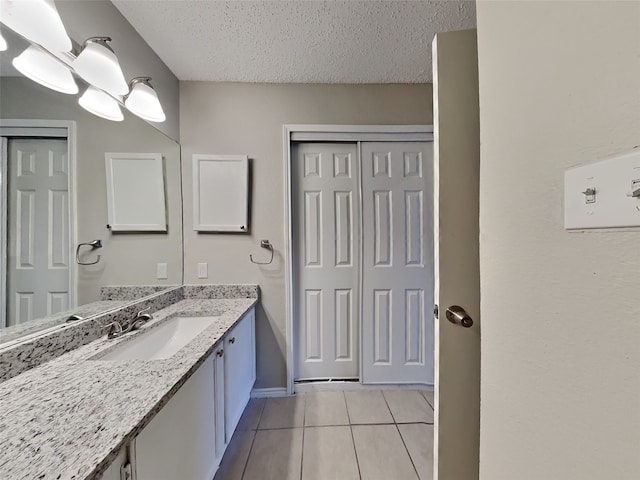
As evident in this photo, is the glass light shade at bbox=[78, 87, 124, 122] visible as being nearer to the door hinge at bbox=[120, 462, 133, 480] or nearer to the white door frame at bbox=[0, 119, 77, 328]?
the white door frame at bbox=[0, 119, 77, 328]

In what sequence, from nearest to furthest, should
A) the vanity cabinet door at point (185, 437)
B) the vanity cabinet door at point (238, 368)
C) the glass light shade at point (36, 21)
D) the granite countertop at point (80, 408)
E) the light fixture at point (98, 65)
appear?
the granite countertop at point (80, 408) < the vanity cabinet door at point (185, 437) < the glass light shade at point (36, 21) < the light fixture at point (98, 65) < the vanity cabinet door at point (238, 368)

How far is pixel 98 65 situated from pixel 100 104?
0.55 feet

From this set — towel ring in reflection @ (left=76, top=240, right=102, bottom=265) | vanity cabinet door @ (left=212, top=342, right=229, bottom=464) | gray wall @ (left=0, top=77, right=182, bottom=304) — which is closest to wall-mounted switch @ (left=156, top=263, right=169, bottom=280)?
gray wall @ (left=0, top=77, right=182, bottom=304)

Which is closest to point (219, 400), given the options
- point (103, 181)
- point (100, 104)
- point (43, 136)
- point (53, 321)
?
point (53, 321)

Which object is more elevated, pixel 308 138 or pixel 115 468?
pixel 308 138

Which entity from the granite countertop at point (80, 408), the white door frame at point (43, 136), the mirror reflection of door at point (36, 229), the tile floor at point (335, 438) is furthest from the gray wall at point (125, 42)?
the tile floor at point (335, 438)

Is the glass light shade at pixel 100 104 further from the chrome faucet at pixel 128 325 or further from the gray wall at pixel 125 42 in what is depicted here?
the chrome faucet at pixel 128 325

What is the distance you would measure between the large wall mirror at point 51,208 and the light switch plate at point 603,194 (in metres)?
1.55

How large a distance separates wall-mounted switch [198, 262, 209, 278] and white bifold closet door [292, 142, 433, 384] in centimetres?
68

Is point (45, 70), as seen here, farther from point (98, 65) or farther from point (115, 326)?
point (115, 326)

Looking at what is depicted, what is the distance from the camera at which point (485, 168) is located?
0.63m

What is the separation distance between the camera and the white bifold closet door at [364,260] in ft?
6.19

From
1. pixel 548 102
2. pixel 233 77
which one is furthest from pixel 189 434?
pixel 233 77

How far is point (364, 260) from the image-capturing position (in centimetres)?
189
